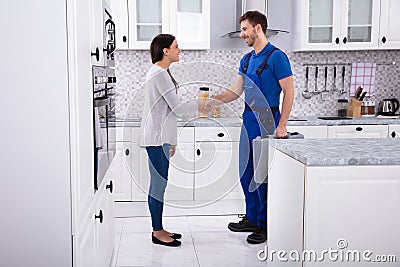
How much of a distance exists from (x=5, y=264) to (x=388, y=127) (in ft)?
11.6

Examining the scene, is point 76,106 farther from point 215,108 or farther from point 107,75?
point 215,108

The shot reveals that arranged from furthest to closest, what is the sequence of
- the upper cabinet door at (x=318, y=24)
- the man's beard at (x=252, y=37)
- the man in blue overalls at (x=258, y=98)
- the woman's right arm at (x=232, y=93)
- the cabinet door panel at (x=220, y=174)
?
1. the upper cabinet door at (x=318, y=24)
2. the man's beard at (x=252, y=37)
3. the man in blue overalls at (x=258, y=98)
4. the woman's right arm at (x=232, y=93)
5. the cabinet door panel at (x=220, y=174)

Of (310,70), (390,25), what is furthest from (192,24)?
(390,25)

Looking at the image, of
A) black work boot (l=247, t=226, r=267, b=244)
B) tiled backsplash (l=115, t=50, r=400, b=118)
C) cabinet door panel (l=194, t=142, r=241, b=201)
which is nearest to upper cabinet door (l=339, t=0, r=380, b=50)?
tiled backsplash (l=115, t=50, r=400, b=118)

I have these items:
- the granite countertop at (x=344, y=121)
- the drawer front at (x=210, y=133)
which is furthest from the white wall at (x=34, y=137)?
the granite countertop at (x=344, y=121)

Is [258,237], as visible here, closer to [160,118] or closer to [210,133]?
[210,133]

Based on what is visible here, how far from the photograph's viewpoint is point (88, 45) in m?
1.86

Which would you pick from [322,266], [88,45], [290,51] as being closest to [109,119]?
[88,45]

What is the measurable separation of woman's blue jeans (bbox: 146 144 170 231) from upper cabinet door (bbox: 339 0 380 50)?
216 cm

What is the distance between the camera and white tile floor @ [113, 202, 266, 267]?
3.10 meters

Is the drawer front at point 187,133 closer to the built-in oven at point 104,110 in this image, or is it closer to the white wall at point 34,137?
the built-in oven at point 104,110

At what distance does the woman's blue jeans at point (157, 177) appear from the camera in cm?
307

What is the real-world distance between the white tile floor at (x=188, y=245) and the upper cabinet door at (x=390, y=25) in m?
2.03

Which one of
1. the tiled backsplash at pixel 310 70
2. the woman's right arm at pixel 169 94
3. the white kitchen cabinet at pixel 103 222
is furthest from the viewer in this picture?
the tiled backsplash at pixel 310 70
